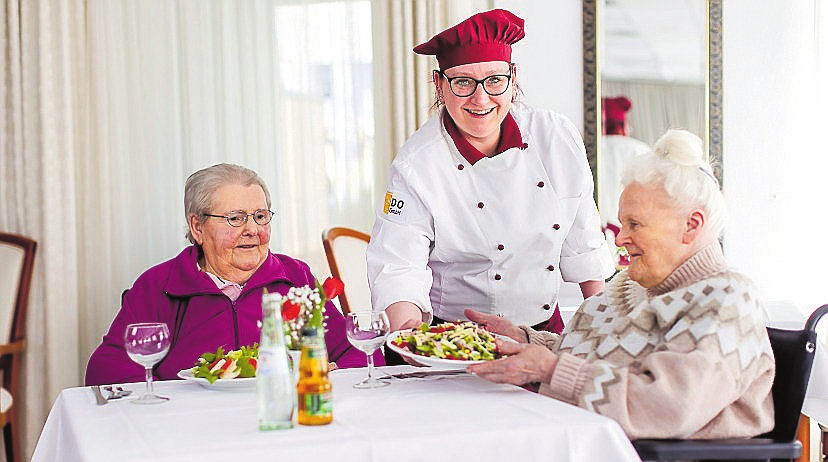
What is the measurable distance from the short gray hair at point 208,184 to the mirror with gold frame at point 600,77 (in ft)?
6.94

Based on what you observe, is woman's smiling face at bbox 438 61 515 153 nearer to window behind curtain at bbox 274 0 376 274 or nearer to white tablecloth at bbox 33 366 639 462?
white tablecloth at bbox 33 366 639 462

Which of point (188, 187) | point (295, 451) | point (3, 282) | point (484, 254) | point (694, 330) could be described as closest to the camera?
point (295, 451)

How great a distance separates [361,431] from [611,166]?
3203 millimetres

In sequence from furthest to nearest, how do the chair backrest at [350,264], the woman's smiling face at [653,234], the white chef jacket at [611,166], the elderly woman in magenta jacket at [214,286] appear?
the white chef jacket at [611,166], the chair backrest at [350,264], the elderly woman in magenta jacket at [214,286], the woman's smiling face at [653,234]

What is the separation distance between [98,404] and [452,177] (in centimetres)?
118

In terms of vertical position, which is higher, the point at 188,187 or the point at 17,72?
the point at 17,72

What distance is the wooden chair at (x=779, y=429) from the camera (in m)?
1.76

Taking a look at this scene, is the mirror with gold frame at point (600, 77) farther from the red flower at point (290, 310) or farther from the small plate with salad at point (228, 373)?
the red flower at point (290, 310)

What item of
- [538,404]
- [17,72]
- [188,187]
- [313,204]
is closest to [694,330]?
[538,404]

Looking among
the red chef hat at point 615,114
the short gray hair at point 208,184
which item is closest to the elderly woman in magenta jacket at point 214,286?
the short gray hair at point 208,184

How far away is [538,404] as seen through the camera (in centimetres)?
185

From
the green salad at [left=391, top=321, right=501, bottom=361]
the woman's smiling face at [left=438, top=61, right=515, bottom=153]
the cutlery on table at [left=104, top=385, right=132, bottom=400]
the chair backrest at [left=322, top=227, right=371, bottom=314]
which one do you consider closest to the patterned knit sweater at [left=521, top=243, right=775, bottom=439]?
the green salad at [left=391, top=321, right=501, bottom=361]

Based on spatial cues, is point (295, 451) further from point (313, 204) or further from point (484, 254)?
point (313, 204)

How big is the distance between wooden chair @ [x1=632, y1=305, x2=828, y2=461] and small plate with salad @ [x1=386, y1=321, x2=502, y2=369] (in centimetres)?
40
